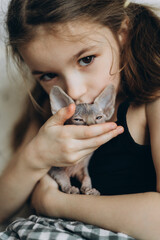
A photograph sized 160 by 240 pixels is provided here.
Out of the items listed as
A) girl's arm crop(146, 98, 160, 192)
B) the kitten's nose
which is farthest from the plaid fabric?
the kitten's nose

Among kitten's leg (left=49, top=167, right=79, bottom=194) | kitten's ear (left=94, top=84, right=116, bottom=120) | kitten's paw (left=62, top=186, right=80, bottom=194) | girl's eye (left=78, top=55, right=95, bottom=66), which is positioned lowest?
kitten's paw (left=62, top=186, right=80, bottom=194)

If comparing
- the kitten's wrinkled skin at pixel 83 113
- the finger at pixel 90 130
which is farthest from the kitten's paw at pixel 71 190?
the finger at pixel 90 130

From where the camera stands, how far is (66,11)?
1.02 meters

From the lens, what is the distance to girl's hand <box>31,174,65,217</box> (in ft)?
3.63

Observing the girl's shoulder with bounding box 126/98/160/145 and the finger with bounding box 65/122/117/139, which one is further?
the girl's shoulder with bounding box 126/98/160/145

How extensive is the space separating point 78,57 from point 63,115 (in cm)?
23

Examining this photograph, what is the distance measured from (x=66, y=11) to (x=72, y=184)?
76 centimetres

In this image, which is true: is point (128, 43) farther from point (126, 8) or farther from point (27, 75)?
point (27, 75)

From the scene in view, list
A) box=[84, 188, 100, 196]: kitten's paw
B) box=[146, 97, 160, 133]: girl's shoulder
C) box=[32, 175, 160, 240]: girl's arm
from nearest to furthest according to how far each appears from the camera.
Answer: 1. box=[32, 175, 160, 240]: girl's arm
2. box=[146, 97, 160, 133]: girl's shoulder
3. box=[84, 188, 100, 196]: kitten's paw

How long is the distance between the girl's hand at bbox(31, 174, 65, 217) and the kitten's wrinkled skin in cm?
3


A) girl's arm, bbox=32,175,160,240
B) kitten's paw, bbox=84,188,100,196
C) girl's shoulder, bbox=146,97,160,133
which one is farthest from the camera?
kitten's paw, bbox=84,188,100,196

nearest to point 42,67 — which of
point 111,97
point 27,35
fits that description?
point 27,35

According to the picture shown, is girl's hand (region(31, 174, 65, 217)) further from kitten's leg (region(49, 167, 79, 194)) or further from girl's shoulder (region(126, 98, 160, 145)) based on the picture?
girl's shoulder (region(126, 98, 160, 145))

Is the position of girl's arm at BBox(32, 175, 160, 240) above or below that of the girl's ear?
below
